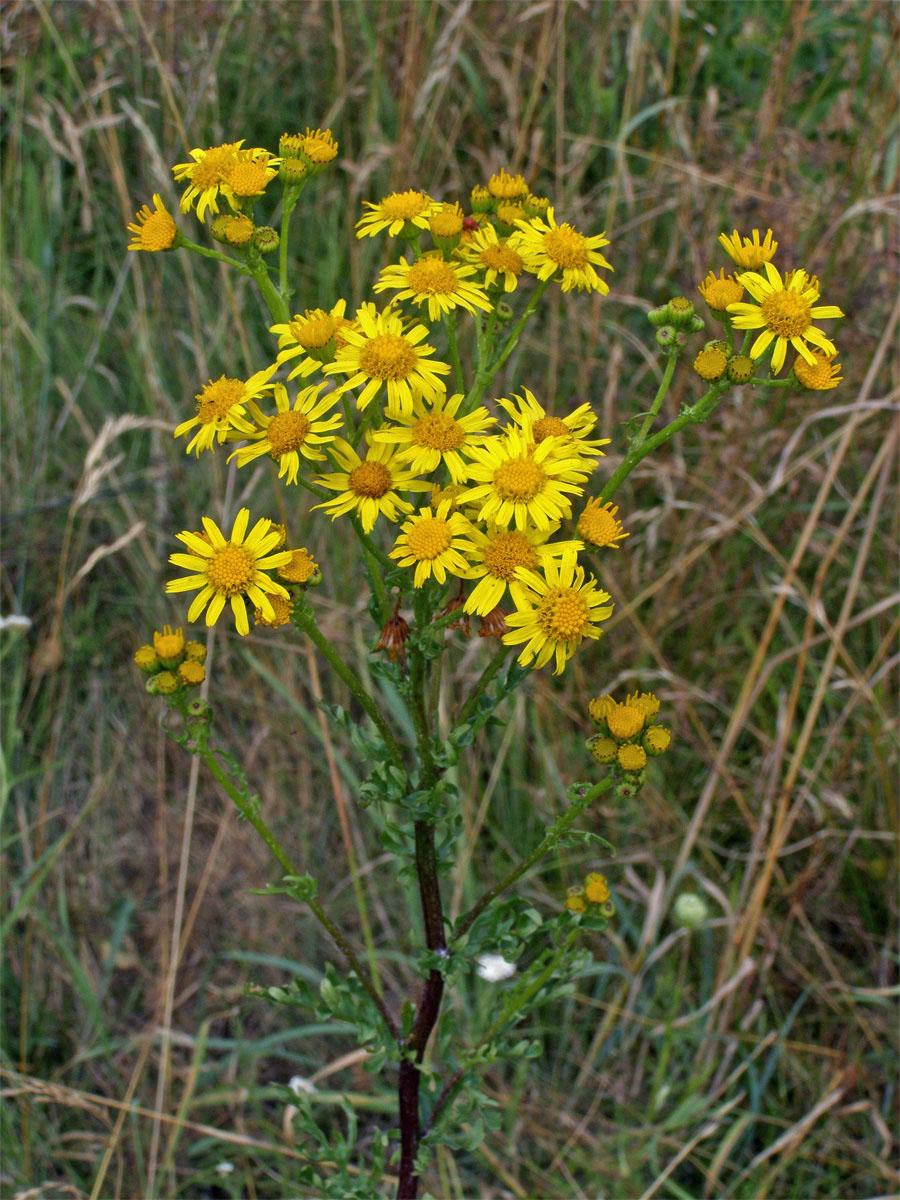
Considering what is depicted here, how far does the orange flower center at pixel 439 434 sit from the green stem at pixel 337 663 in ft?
1.06

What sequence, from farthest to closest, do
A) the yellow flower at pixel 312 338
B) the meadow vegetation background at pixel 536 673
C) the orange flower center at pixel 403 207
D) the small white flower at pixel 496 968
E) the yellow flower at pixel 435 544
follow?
the meadow vegetation background at pixel 536 673 < the small white flower at pixel 496 968 < the orange flower center at pixel 403 207 < the yellow flower at pixel 312 338 < the yellow flower at pixel 435 544

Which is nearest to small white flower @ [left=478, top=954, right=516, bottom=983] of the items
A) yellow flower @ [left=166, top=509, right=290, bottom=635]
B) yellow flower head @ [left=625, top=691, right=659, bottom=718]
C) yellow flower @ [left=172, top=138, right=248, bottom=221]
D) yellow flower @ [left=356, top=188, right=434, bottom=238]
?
yellow flower head @ [left=625, top=691, right=659, bottom=718]

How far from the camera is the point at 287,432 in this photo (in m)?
1.57

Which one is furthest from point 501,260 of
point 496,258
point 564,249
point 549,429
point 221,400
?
point 221,400

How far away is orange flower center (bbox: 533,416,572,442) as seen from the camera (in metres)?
1.68

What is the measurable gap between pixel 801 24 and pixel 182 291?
251 centimetres

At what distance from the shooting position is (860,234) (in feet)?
11.7

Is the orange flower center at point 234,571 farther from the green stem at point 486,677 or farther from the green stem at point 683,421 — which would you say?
the green stem at point 683,421

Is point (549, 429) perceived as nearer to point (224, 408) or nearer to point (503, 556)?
point (503, 556)

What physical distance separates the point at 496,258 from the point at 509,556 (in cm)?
58

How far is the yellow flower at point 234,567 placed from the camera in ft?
5.20

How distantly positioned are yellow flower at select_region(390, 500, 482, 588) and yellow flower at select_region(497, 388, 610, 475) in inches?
8.1

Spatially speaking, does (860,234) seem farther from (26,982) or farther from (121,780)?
(26,982)

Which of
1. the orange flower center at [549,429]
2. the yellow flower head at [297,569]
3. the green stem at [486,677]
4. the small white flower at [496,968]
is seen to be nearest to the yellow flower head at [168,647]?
the yellow flower head at [297,569]
